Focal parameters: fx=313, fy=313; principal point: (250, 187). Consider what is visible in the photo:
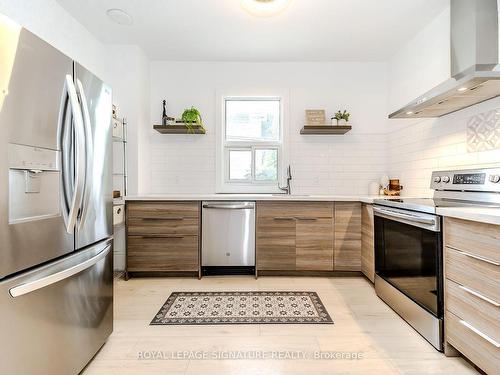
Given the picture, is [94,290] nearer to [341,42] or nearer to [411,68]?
[341,42]

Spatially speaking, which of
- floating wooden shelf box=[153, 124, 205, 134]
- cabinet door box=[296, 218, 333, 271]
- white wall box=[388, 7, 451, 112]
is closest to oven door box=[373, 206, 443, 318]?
cabinet door box=[296, 218, 333, 271]

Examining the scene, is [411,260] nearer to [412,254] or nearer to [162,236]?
[412,254]

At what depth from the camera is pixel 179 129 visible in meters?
A: 3.63

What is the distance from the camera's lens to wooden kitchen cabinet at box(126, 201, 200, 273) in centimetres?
317

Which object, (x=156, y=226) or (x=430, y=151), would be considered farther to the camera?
(x=156, y=226)

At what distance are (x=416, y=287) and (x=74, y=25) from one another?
3554mm

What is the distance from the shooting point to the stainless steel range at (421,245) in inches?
72.3

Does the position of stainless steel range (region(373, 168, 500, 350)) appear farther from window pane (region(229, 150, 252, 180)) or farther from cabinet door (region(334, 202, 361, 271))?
window pane (region(229, 150, 252, 180))

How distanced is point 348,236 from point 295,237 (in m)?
0.54

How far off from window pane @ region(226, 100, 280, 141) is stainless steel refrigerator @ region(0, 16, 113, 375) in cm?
224

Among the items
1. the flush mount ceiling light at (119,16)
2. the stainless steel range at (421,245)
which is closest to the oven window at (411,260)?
the stainless steel range at (421,245)

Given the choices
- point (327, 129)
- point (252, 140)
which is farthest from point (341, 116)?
point (252, 140)

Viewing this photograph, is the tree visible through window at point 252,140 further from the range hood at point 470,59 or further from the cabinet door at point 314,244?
the range hood at point 470,59

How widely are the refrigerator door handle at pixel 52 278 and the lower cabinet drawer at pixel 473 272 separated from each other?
192 centimetres
